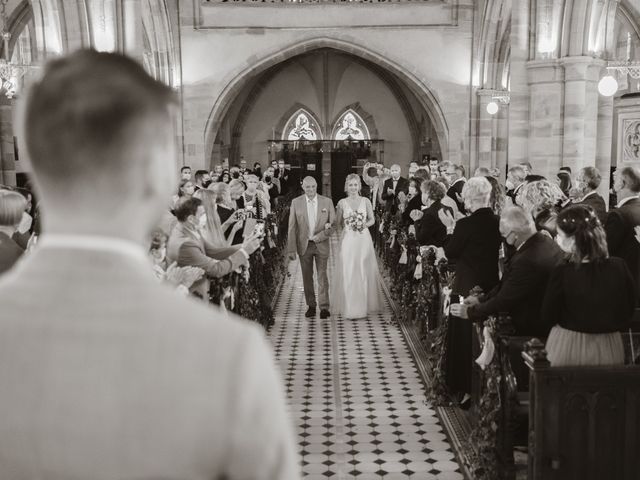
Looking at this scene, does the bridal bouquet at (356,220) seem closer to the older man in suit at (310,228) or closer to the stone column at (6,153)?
the older man in suit at (310,228)

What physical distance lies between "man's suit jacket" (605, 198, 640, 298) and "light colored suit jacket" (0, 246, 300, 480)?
5971 mm

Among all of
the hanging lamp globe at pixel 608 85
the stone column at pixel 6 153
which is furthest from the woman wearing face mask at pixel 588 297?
the stone column at pixel 6 153

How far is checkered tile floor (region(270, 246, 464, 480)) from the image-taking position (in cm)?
518

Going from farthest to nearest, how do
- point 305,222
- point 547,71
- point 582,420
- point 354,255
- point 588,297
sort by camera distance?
point 547,71 < point 354,255 < point 305,222 < point 588,297 < point 582,420

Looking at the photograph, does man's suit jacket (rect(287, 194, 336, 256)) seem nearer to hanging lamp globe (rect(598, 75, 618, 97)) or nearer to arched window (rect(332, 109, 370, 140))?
hanging lamp globe (rect(598, 75, 618, 97))

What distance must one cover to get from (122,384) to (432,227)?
272 inches

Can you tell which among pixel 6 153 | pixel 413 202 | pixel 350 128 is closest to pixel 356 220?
pixel 413 202

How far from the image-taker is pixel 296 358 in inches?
311

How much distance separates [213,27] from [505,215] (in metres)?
17.7

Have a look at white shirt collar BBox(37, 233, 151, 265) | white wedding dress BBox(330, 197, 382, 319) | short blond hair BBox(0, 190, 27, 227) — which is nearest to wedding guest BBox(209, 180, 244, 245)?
white wedding dress BBox(330, 197, 382, 319)

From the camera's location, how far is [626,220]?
6.31 meters

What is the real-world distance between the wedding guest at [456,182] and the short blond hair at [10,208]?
6.15 metres

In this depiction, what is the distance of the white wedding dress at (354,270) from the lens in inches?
371

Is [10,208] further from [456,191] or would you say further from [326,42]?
[326,42]
